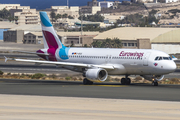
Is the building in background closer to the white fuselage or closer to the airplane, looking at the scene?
the airplane

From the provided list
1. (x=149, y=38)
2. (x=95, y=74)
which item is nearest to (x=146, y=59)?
(x=95, y=74)

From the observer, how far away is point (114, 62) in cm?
4469

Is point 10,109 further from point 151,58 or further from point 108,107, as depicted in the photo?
point 151,58

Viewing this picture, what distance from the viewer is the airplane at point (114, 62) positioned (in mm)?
41938

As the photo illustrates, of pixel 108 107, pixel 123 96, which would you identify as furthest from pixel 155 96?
pixel 108 107

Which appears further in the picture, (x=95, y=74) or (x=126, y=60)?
(x=126, y=60)

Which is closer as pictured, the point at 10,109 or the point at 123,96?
the point at 10,109

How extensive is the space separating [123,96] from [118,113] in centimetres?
873

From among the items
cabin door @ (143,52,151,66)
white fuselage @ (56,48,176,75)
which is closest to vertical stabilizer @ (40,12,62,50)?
white fuselage @ (56,48,176,75)

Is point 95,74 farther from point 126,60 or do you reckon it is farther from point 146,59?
point 146,59

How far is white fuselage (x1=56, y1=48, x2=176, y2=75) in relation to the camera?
137 feet

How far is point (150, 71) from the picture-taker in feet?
139

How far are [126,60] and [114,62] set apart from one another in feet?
5.34

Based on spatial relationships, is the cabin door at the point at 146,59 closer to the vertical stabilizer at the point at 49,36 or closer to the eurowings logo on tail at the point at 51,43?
the eurowings logo on tail at the point at 51,43
